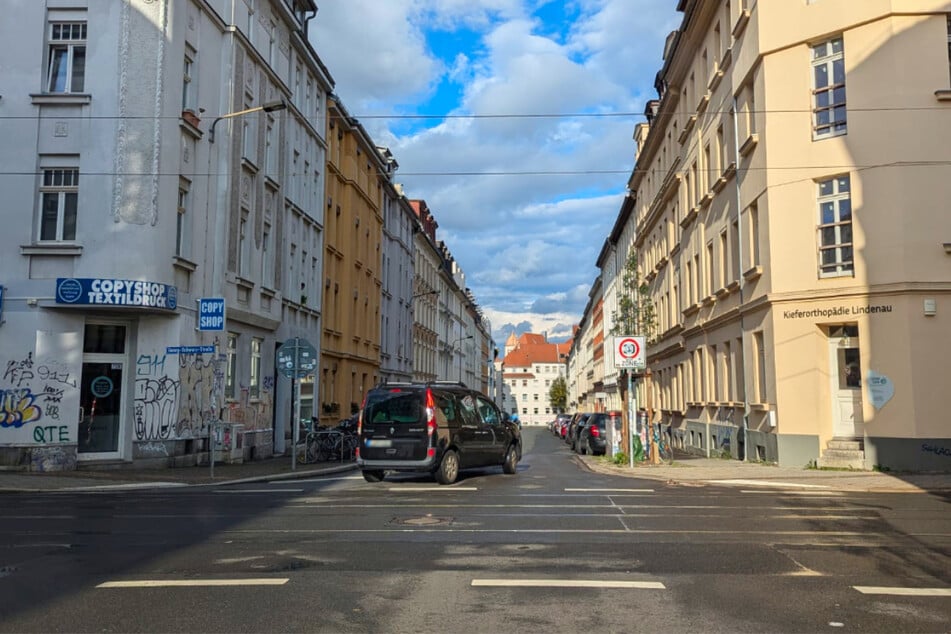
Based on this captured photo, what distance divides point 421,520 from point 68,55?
16255mm

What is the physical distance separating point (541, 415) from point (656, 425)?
142893mm

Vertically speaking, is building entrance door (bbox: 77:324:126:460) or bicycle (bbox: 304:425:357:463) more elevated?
building entrance door (bbox: 77:324:126:460)

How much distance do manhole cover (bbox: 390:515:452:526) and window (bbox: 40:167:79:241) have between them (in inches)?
520

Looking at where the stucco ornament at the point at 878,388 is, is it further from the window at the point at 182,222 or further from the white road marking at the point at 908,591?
the window at the point at 182,222

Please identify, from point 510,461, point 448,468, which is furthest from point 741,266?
point 448,468

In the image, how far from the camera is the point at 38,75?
20.2 m

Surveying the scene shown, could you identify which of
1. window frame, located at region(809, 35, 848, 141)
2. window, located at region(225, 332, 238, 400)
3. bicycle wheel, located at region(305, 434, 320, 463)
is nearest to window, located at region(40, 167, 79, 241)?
window, located at region(225, 332, 238, 400)

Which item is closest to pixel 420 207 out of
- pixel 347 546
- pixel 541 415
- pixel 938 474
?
pixel 938 474

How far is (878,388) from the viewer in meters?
18.8

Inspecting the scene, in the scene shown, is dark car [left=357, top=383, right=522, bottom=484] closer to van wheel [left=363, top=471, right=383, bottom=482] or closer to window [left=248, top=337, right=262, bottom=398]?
van wheel [left=363, top=471, right=383, bottom=482]

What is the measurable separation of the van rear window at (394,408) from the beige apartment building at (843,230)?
936 cm

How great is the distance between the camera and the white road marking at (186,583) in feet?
23.1

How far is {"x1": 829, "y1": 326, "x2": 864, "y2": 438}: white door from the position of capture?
19594 millimetres

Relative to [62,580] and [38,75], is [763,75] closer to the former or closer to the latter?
[38,75]
